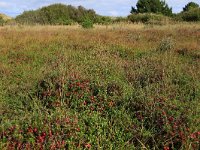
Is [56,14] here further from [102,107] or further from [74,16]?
[102,107]

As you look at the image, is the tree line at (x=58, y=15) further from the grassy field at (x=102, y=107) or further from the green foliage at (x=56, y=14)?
the grassy field at (x=102, y=107)

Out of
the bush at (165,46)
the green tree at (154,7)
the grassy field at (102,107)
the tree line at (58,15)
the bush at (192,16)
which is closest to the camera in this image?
the grassy field at (102,107)

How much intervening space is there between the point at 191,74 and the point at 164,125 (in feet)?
9.08

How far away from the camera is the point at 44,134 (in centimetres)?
478

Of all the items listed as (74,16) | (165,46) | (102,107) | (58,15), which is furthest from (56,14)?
(102,107)

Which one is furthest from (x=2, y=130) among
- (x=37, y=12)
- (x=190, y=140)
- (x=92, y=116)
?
(x=37, y=12)

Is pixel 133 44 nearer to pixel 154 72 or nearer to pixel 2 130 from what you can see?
pixel 154 72

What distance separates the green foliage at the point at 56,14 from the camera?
31.7 m

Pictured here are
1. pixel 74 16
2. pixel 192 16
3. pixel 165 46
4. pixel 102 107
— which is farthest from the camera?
pixel 74 16

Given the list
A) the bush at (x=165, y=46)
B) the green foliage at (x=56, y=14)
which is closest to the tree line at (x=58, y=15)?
the green foliage at (x=56, y=14)

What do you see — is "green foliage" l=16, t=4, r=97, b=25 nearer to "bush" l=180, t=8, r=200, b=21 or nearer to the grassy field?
"bush" l=180, t=8, r=200, b=21

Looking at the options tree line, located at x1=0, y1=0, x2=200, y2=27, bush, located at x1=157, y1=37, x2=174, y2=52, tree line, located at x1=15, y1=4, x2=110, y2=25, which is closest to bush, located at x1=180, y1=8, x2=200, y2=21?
tree line, located at x1=0, y1=0, x2=200, y2=27

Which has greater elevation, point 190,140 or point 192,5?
point 192,5

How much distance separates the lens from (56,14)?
111ft
